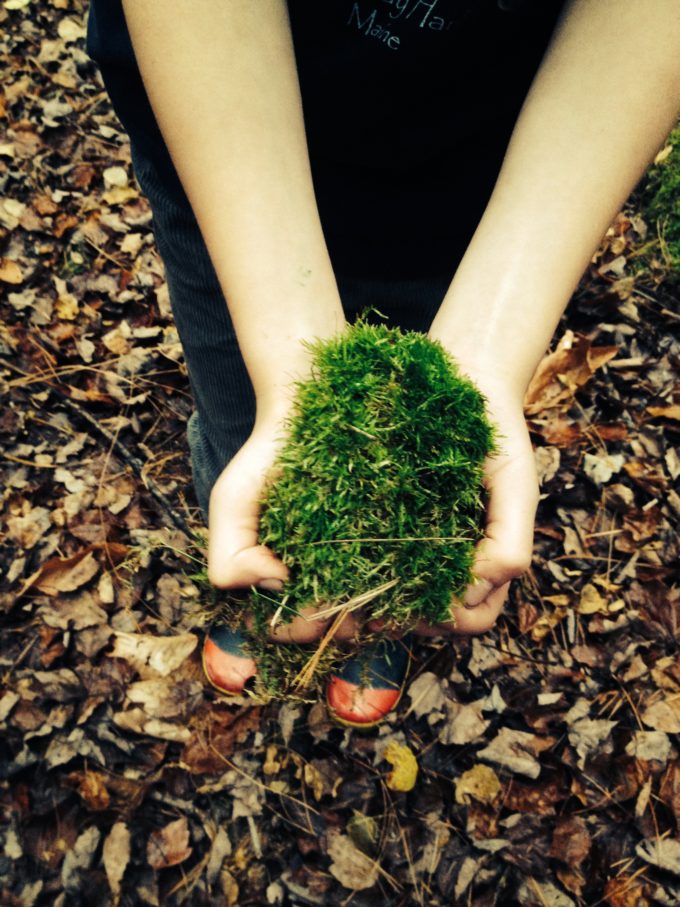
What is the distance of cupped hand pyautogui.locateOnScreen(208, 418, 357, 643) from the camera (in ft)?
4.90

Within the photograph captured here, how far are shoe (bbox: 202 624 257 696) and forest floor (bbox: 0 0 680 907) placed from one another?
0.33 ft

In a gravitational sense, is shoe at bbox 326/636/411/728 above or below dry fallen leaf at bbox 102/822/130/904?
above

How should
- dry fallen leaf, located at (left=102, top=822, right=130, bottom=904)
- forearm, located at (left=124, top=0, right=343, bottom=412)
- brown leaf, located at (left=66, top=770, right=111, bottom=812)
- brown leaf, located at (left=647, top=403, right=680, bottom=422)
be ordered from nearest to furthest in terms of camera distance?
forearm, located at (left=124, top=0, right=343, bottom=412), dry fallen leaf, located at (left=102, top=822, right=130, bottom=904), brown leaf, located at (left=66, top=770, right=111, bottom=812), brown leaf, located at (left=647, top=403, right=680, bottom=422)

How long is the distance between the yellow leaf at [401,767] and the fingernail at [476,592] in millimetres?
1347

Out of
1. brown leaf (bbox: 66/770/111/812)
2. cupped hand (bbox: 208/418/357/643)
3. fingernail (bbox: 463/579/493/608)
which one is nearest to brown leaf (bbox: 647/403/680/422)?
fingernail (bbox: 463/579/493/608)

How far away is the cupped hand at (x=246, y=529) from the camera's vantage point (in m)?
1.49

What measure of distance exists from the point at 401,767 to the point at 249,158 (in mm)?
2530

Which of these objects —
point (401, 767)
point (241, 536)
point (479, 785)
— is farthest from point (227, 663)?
point (241, 536)

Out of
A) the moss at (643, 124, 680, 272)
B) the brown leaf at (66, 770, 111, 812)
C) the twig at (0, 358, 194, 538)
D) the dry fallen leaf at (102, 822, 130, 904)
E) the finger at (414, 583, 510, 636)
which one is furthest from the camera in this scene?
the moss at (643, 124, 680, 272)

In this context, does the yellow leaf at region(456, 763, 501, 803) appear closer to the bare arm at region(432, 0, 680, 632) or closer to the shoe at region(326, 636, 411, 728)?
the shoe at region(326, 636, 411, 728)

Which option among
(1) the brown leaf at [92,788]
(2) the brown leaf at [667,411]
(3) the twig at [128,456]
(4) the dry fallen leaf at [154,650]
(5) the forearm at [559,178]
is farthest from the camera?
(2) the brown leaf at [667,411]

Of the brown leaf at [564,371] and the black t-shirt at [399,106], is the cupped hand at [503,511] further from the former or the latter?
the brown leaf at [564,371]

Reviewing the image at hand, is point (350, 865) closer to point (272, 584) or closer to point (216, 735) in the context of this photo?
point (216, 735)

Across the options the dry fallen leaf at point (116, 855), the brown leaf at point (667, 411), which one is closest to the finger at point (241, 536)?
the dry fallen leaf at point (116, 855)
